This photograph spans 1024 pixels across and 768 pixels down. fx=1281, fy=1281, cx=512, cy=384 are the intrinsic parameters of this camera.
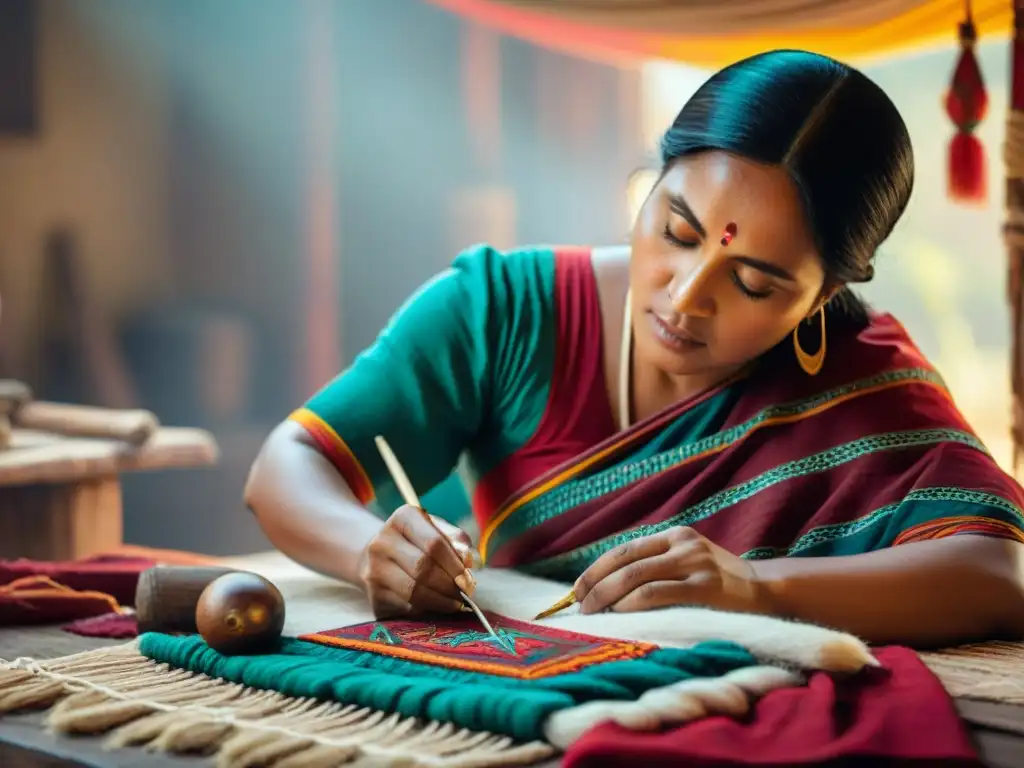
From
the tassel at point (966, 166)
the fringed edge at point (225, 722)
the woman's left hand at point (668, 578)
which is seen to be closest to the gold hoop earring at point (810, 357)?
the woman's left hand at point (668, 578)

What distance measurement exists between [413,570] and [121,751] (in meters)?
0.37

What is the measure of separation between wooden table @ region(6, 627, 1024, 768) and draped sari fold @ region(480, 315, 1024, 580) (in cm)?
34

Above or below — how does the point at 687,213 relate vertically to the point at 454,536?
above

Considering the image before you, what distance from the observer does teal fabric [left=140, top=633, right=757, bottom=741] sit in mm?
997

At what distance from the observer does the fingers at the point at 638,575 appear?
126cm

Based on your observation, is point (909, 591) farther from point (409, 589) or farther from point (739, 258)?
point (409, 589)

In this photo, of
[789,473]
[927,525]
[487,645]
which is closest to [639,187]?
[789,473]

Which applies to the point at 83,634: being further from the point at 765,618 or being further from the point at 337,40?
the point at 337,40

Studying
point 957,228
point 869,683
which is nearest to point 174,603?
point 869,683

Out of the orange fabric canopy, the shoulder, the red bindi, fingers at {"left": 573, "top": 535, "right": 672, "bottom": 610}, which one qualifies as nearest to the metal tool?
fingers at {"left": 573, "top": 535, "right": 672, "bottom": 610}

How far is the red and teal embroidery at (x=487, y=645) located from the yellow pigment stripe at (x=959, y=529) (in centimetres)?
44

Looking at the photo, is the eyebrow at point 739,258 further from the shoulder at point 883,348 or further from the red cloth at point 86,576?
the red cloth at point 86,576

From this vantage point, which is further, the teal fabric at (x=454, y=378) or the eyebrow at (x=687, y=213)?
the teal fabric at (x=454, y=378)

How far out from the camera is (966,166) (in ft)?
6.97
